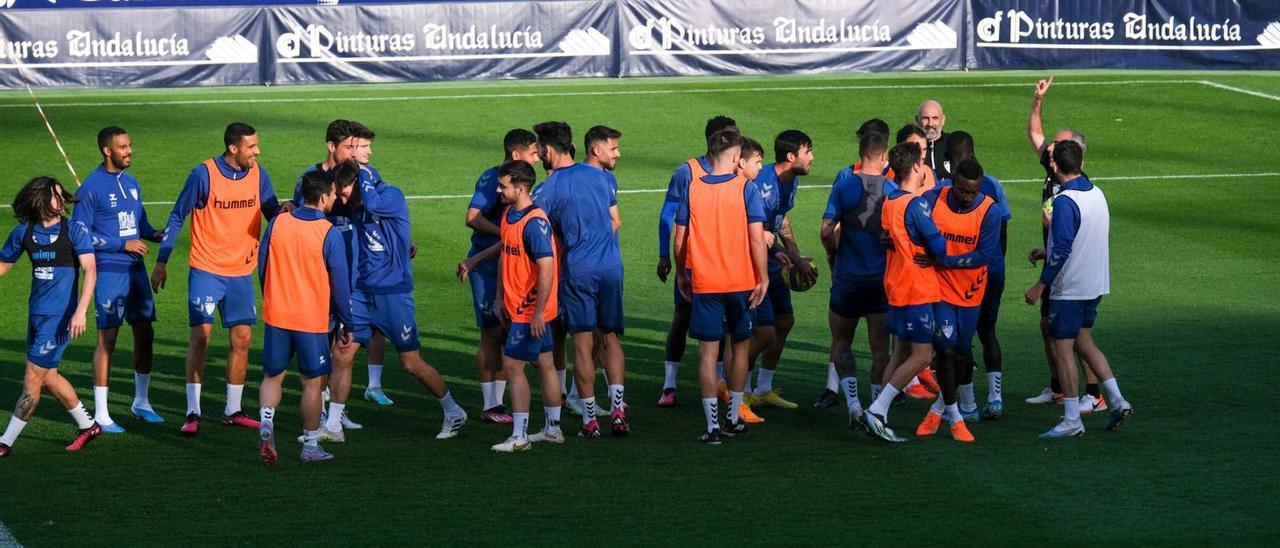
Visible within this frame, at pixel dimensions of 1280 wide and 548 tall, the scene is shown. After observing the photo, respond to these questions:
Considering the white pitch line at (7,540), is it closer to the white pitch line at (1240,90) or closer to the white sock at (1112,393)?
the white sock at (1112,393)

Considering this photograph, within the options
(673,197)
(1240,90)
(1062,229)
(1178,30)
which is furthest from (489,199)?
(1178,30)

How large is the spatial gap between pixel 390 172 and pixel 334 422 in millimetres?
12614

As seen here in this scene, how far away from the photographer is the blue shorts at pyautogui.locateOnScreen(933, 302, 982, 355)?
10.1 m

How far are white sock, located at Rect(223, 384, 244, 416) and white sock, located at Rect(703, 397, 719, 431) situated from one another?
310cm

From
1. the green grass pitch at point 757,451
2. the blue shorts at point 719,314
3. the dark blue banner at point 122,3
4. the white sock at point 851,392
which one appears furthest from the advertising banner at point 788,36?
the blue shorts at point 719,314

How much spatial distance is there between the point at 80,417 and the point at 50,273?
36.5 inches

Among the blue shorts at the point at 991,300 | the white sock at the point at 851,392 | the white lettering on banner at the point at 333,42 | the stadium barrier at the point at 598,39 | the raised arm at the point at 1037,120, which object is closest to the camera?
the blue shorts at the point at 991,300

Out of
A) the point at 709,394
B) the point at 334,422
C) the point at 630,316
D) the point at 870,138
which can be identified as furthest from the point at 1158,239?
the point at 334,422

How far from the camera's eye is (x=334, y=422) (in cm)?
1038

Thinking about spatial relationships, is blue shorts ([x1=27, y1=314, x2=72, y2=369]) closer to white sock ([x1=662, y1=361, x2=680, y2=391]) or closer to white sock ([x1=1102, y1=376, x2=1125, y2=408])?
white sock ([x1=662, y1=361, x2=680, y2=391])

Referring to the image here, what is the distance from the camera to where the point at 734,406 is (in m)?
10.4

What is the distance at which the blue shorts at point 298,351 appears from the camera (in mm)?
9727

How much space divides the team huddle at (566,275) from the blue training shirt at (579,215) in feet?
0.05

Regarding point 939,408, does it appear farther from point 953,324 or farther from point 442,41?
point 442,41
